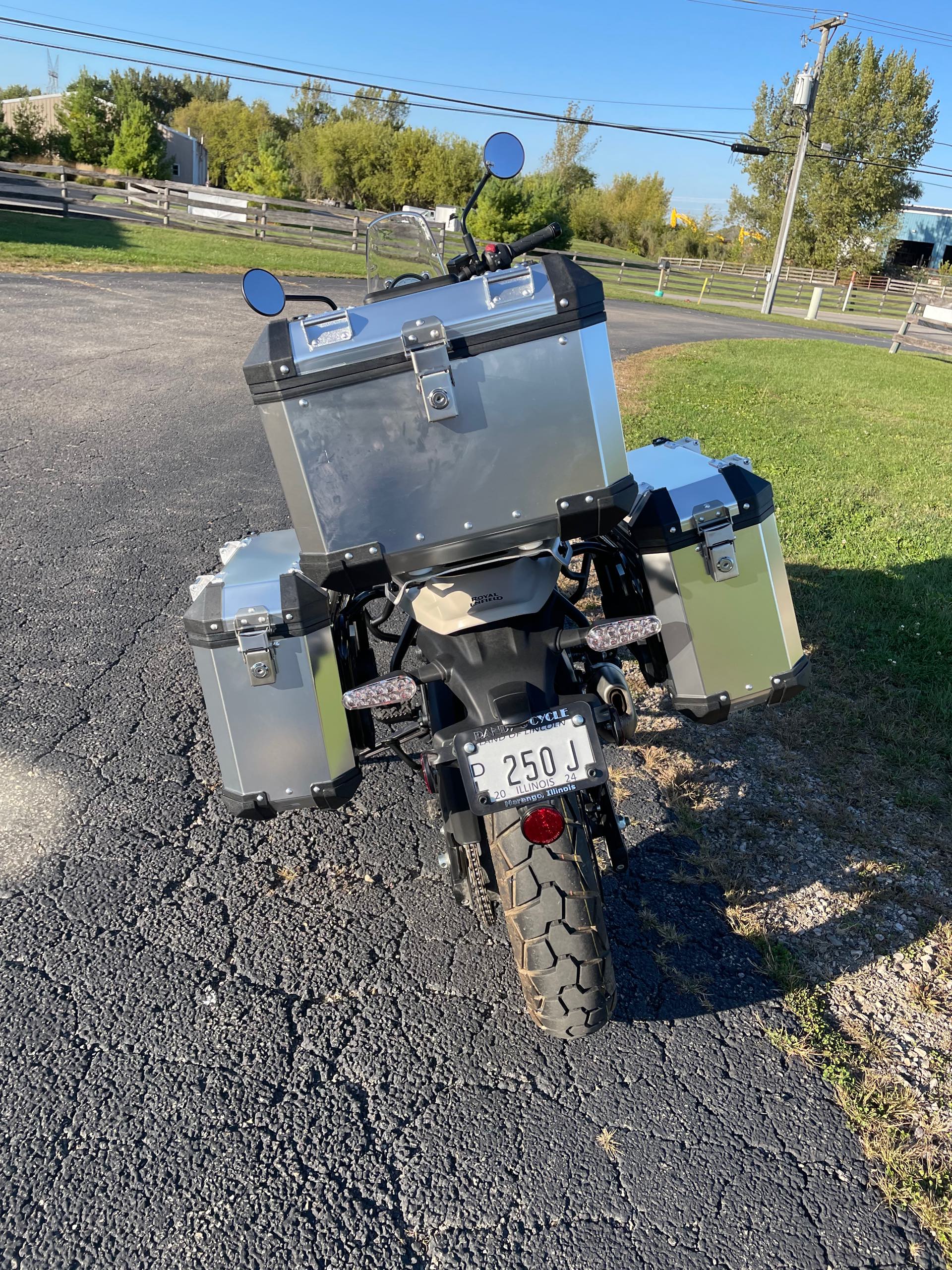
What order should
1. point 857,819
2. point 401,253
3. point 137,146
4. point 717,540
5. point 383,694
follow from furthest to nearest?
point 137,146
point 857,819
point 401,253
point 717,540
point 383,694

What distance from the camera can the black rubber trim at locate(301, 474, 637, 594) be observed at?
7.21 ft

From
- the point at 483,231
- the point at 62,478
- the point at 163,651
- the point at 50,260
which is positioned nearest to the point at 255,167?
the point at 483,231

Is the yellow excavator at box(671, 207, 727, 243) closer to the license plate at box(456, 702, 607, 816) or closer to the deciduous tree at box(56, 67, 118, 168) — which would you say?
the deciduous tree at box(56, 67, 118, 168)

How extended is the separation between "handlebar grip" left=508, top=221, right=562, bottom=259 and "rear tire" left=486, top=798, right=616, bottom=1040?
1553 mm

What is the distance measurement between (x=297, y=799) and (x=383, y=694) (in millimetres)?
531

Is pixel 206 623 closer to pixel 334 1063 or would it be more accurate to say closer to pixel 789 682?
pixel 334 1063

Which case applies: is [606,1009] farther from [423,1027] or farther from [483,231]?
[483,231]

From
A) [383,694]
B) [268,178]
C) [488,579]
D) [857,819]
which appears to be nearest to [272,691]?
[383,694]

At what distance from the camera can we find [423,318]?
6.89 ft

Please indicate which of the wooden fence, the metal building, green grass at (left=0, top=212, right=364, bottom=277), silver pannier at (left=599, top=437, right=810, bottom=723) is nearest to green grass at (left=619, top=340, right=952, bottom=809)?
silver pannier at (left=599, top=437, right=810, bottom=723)

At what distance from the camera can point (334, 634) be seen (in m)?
2.80

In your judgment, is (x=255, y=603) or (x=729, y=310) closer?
(x=255, y=603)

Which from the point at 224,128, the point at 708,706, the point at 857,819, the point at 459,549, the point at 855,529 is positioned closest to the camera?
the point at 459,549

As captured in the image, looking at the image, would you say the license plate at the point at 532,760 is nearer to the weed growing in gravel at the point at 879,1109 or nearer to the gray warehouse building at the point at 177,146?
the weed growing in gravel at the point at 879,1109
